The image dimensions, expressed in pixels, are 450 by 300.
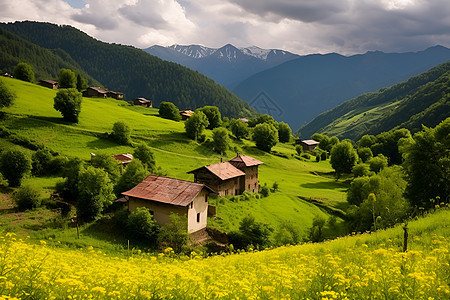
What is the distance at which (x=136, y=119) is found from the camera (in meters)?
99.7

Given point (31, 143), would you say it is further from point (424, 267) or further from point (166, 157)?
point (424, 267)

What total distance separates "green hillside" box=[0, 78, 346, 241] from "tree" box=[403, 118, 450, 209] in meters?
19.5

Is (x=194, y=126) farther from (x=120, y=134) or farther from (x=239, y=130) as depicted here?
(x=239, y=130)

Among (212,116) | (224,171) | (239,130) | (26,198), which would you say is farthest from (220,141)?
(26,198)

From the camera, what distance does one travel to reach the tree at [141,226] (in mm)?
36188

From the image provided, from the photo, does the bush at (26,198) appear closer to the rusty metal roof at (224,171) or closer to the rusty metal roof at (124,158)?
the rusty metal roof at (124,158)

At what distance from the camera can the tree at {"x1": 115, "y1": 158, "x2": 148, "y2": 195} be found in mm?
45375

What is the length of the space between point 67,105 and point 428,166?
74.0 metres

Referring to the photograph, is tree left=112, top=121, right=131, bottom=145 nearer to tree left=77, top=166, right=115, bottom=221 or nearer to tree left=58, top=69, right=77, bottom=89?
tree left=77, top=166, right=115, bottom=221

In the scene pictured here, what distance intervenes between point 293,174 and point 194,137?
97.0 ft

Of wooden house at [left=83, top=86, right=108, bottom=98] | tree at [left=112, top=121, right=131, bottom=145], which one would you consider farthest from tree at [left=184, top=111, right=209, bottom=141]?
wooden house at [left=83, top=86, right=108, bottom=98]

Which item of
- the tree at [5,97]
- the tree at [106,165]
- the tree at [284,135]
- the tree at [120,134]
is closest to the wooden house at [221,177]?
the tree at [106,165]

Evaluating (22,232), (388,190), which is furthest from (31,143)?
(388,190)

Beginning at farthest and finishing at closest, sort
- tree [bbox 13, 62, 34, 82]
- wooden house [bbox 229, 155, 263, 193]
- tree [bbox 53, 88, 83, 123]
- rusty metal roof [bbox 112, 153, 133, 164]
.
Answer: tree [bbox 13, 62, 34, 82] < tree [bbox 53, 88, 83, 123] < wooden house [bbox 229, 155, 263, 193] < rusty metal roof [bbox 112, 153, 133, 164]
